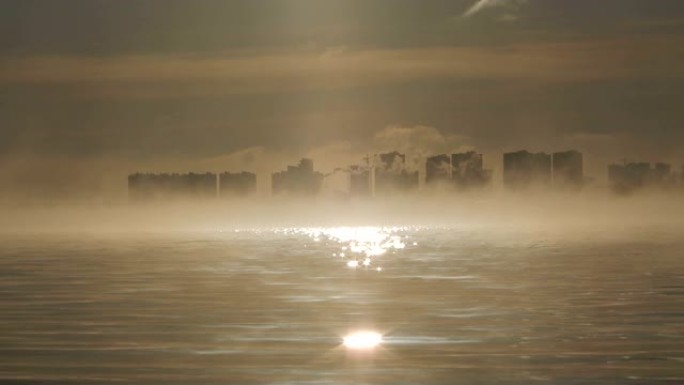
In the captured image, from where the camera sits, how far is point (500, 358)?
33.6m

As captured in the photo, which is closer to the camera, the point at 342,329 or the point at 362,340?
the point at 362,340

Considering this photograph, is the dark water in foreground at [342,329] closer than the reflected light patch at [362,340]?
Yes

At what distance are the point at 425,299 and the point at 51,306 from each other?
47.8 feet

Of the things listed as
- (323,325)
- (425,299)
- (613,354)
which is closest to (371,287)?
(425,299)

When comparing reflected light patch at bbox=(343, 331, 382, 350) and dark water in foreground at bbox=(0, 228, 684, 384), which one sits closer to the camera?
dark water in foreground at bbox=(0, 228, 684, 384)

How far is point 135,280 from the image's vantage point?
241 ft

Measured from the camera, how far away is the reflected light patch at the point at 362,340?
36531 millimetres

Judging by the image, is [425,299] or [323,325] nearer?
[323,325]

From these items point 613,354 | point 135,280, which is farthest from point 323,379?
point 135,280

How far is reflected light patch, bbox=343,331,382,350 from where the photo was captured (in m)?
36.5

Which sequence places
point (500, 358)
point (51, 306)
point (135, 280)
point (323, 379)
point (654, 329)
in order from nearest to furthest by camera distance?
point (323, 379) → point (500, 358) → point (654, 329) → point (51, 306) → point (135, 280)

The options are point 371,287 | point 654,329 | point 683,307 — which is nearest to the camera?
point 654,329

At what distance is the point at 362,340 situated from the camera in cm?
3812

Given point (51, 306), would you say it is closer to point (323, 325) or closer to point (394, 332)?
point (323, 325)
